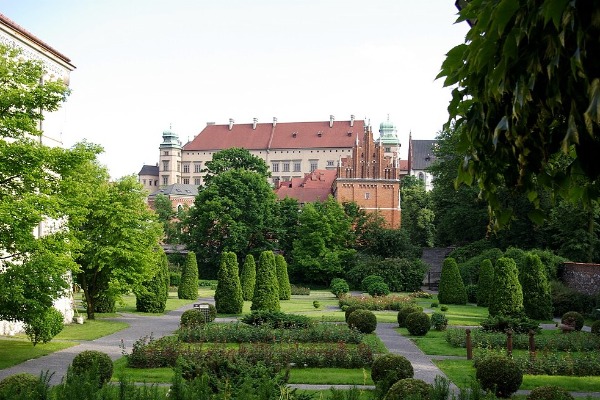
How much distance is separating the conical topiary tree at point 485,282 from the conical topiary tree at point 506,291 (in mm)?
8770

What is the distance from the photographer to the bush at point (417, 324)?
23734 millimetres

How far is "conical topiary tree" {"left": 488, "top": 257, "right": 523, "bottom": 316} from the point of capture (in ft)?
89.9

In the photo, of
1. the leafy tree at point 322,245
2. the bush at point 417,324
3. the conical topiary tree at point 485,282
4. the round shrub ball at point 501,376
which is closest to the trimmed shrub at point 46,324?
the round shrub ball at point 501,376

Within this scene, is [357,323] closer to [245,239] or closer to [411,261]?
[411,261]

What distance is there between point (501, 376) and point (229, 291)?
1988 centimetres

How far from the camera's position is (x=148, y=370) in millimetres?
16359

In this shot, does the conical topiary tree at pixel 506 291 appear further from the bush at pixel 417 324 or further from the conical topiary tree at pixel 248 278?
the conical topiary tree at pixel 248 278

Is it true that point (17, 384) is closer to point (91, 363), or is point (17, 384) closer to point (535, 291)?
point (91, 363)

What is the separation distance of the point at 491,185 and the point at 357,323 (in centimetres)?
1994

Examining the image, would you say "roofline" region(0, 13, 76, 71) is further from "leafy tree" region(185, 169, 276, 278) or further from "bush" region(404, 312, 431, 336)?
"leafy tree" region(185, 169, 276, 278)

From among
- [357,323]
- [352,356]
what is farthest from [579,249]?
[352,356]

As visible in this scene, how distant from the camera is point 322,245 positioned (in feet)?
175

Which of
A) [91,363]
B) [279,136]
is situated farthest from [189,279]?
[279,136]

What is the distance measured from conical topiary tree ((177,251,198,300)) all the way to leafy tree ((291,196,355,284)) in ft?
46.6
